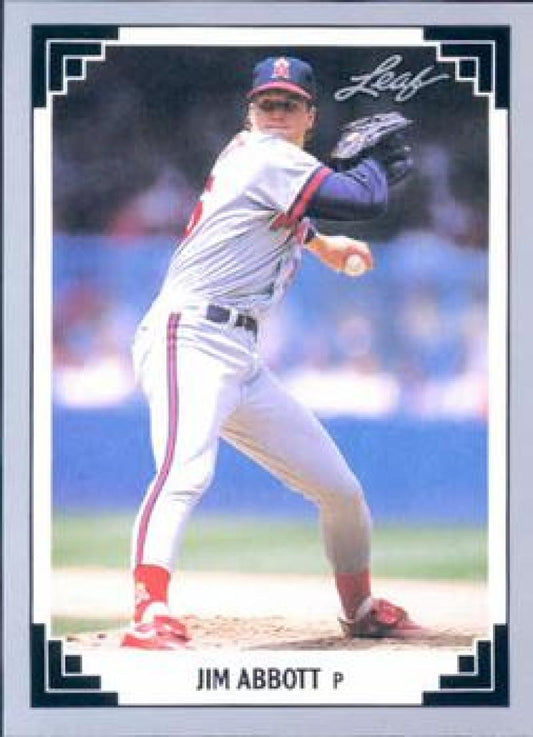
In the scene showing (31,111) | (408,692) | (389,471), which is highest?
(31,111)

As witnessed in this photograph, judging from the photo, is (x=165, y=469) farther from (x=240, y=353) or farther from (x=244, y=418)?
(x=240, y=353)

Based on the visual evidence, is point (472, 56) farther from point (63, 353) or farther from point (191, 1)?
point (63, 353)

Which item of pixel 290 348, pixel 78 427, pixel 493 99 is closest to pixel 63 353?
pixel 78 427

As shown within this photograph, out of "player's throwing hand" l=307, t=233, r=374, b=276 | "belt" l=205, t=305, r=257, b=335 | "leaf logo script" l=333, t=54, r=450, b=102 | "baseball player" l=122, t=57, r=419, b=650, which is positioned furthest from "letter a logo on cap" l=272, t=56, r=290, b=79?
"belt" l=205, t=305, r=257, b=335

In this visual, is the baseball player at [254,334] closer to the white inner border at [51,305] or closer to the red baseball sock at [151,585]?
the red baseball sock at [151,585]

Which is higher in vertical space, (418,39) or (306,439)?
(418,39)

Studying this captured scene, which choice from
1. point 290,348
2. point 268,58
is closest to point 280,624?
point 290,348

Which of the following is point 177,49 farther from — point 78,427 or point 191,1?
point 78,427

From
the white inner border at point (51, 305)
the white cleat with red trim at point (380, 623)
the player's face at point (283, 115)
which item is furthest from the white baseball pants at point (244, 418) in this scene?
the player's face at point (283, 115)

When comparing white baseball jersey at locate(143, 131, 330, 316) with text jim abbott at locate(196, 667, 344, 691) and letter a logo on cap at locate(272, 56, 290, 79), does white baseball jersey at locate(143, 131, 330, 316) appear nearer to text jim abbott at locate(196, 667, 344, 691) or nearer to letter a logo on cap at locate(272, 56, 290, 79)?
letter a logo on cap at locate(272, 56, 290, 79)
